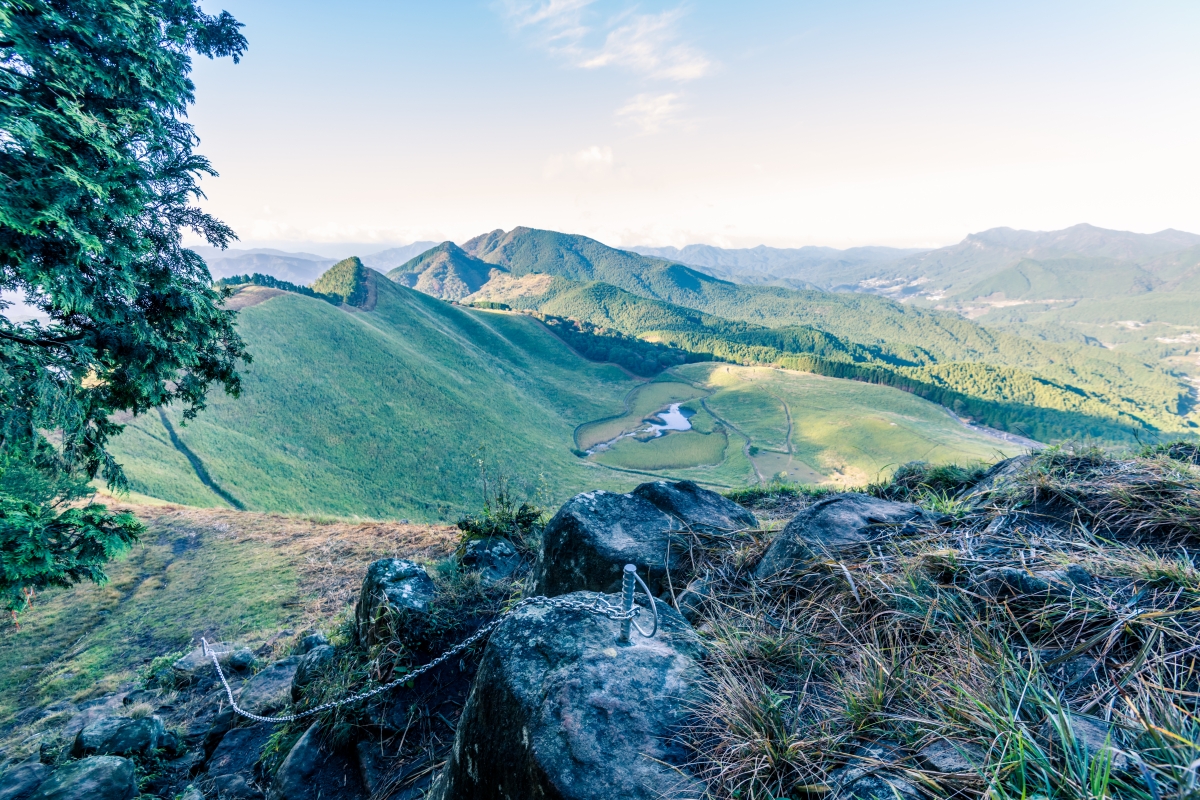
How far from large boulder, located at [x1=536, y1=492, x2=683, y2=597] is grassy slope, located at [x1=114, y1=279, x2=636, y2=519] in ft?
69.0

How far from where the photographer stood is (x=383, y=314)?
82062mm

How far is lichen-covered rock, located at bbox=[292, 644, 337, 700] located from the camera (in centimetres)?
521

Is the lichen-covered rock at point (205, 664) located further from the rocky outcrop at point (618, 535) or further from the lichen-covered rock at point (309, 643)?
the rocky outcrop at point (618, 535)

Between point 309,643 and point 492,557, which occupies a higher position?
point 492,557

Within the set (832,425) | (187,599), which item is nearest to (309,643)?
(187,599)

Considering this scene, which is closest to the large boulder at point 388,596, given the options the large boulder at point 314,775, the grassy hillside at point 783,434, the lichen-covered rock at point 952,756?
the large boulder at point 314,775

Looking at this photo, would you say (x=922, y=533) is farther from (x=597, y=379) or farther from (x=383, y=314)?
(x=597, y=379)

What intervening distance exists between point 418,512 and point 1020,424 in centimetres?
9712

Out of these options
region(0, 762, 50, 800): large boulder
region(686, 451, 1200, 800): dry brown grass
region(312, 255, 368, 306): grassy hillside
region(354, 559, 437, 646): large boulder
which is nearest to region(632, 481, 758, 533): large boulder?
region(686, 451, 1200, 800): dry brown grass

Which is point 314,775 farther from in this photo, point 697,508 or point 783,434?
point 783,434

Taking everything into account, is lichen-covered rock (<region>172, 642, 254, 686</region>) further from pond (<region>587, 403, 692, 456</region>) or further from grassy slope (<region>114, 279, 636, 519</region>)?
pond (<region>587, 403, 692, 456</region>)

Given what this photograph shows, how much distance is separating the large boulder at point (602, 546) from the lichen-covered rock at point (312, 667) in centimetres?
241

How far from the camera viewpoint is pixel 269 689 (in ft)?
21.4

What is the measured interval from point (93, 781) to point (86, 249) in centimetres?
541
